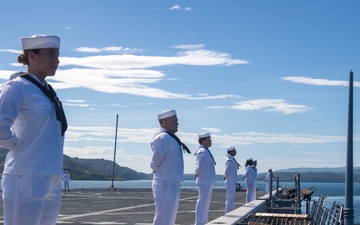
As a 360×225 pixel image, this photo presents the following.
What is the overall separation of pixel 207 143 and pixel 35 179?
8765 millimetres

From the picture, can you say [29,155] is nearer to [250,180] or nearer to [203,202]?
[203,202]

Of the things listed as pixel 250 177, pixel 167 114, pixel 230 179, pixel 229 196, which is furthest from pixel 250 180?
pixel 167 114

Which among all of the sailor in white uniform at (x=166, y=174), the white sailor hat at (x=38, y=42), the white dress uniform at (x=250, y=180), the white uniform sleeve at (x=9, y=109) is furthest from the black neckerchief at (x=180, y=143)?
the white dress uniform at (x=250, y=180)

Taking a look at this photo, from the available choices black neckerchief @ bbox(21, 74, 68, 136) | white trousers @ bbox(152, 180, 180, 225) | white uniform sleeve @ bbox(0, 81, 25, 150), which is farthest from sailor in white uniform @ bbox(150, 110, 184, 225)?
white uniform sleeve @ bbox(0, 81, 25, 150)

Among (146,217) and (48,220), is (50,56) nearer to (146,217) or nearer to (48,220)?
(48,220)

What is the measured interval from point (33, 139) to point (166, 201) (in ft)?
13.6

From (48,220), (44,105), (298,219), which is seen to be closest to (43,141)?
(44,105)

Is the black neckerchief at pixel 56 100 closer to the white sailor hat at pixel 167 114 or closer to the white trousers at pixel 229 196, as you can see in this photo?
the white sailor hat at pixel 167 114

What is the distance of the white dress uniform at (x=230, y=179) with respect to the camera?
16953mm

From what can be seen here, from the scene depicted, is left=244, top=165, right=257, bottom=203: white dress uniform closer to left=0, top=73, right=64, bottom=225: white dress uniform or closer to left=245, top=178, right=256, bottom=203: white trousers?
left=245, top=178, right=256, bottom=203: white trousers

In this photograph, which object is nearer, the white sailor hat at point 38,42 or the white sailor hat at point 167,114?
the white sailor hat at point 38,42

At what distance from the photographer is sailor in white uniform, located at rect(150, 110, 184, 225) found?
8141 millimetres

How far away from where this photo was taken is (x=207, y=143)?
502 inches

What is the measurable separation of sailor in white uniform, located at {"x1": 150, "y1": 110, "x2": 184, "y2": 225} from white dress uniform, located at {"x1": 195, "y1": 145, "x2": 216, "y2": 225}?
395cm
